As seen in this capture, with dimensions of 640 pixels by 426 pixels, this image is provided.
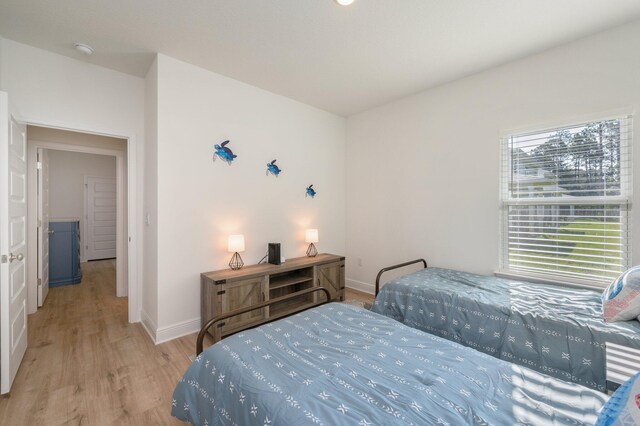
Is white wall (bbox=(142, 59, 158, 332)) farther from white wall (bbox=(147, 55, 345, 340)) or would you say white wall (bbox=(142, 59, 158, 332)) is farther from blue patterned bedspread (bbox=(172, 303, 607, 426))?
blue patterned bedspread (bbox=(172, 303, 607, 426))

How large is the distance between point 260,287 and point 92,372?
147 cm

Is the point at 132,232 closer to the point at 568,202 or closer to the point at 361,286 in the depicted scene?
the point at 361,286

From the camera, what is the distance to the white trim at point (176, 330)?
2689 millimetres

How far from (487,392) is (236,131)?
3147 mm

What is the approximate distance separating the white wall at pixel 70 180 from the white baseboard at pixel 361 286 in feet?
20.1

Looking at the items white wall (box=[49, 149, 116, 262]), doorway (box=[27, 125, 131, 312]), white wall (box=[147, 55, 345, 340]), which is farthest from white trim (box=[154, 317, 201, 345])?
white wall (box=[49, 149, 116, 262])

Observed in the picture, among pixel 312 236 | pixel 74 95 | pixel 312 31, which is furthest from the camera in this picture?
pixel 312 236

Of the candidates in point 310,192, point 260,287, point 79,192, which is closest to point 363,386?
point 260,287

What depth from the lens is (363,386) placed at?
3.92 feet

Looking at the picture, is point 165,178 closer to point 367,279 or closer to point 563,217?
point 367,279

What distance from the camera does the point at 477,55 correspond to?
2.70 m

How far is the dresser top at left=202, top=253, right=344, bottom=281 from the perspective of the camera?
112 inches

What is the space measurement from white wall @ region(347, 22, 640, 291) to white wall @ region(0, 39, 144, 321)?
2.89 m

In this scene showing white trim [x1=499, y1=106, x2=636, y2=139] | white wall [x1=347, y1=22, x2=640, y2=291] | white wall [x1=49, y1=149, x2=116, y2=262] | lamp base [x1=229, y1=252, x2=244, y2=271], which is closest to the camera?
white trim [x1=499, y1=106, x2=636, y2=139]
